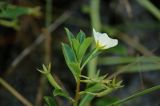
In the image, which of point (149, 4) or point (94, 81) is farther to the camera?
point (149, 4)

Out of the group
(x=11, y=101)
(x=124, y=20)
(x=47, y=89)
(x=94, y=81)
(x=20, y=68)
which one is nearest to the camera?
(x=94, y=81)

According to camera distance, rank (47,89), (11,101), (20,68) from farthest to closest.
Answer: (20,68) < (47,89) < (11,101)

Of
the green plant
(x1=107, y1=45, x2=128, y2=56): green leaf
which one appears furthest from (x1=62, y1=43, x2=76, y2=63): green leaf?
(x1=107, y1=45, x2=128, y2=56): green leaf

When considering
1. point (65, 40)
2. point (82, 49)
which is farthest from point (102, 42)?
point (65, 40)

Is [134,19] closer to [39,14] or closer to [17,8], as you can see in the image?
[39,14]

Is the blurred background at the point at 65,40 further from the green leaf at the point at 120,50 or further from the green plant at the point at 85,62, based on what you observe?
the green plant at the point at 85,62

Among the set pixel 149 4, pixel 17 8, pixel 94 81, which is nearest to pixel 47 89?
pixel 17 8

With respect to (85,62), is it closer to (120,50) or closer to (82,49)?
(82,49)

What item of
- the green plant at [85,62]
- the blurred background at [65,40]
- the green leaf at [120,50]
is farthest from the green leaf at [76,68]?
the green leaf at [120,50]
